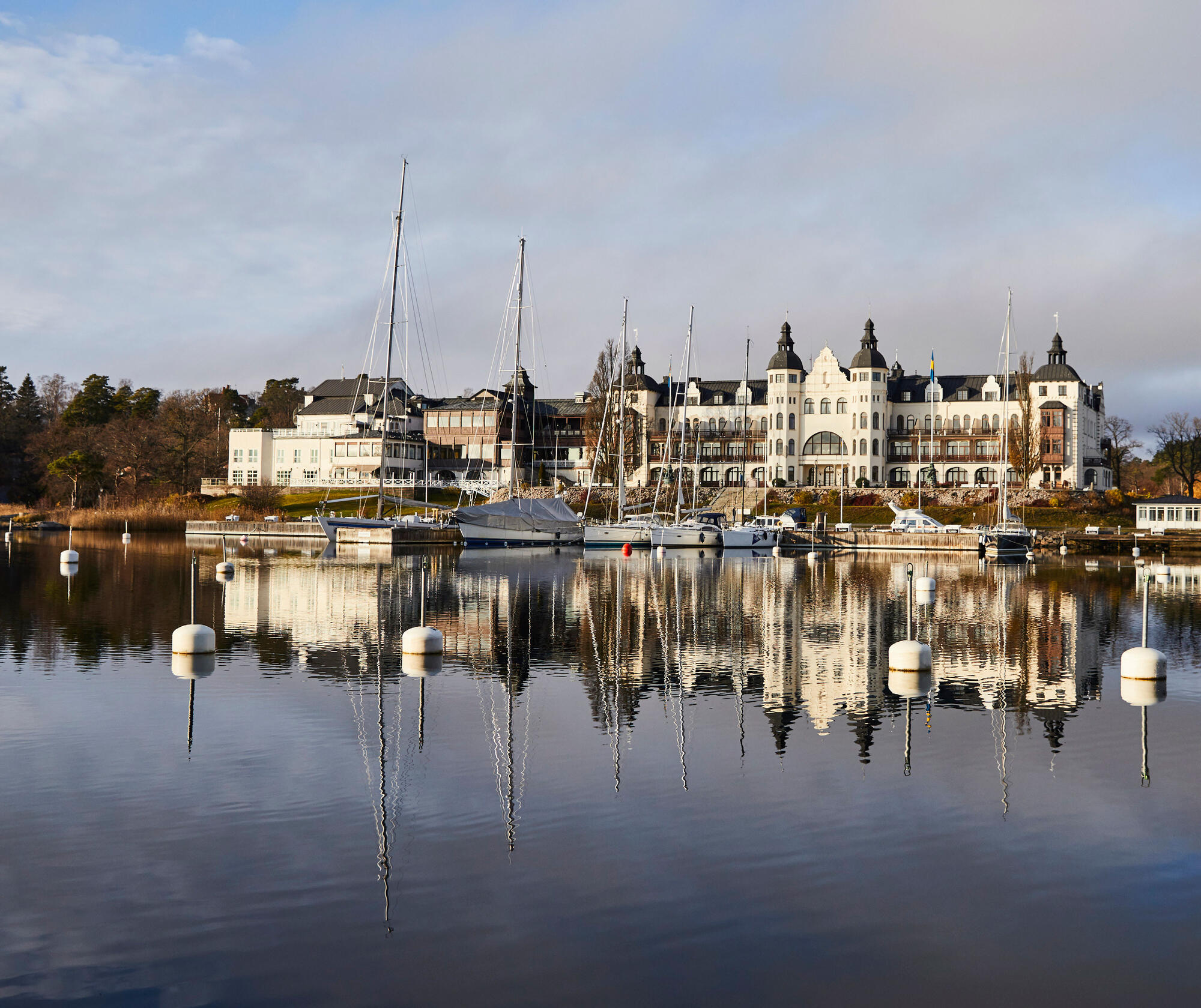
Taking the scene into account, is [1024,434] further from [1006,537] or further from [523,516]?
[523,516]

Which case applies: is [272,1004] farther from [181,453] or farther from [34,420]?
[34,420]

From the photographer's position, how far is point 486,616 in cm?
3700

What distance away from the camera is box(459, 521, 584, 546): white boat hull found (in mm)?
83812

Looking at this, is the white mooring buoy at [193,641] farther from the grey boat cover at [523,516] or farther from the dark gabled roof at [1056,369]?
the dark gabled roof at [1056,369]

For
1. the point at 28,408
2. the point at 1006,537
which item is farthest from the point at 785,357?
the point at 28,408

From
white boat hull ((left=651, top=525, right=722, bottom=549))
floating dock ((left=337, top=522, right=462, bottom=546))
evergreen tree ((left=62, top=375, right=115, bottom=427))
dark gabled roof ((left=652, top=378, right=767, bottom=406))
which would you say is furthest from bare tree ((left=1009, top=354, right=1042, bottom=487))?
evergreen tree ((left=62, top=375, right=115, bottom=427))

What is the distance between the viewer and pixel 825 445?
127m

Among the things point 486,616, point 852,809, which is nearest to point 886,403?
point 486,616

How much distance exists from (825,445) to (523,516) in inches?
2030

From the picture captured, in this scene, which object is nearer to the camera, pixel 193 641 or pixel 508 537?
pixel 193 641

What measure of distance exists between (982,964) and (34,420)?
162004 millimetres

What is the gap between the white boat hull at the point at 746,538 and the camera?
8556cm

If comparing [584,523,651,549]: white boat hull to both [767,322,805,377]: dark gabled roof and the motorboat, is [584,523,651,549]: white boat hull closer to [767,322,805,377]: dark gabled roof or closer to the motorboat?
the motorboat

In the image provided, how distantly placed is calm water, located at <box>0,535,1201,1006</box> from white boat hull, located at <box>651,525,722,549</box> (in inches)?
2185
